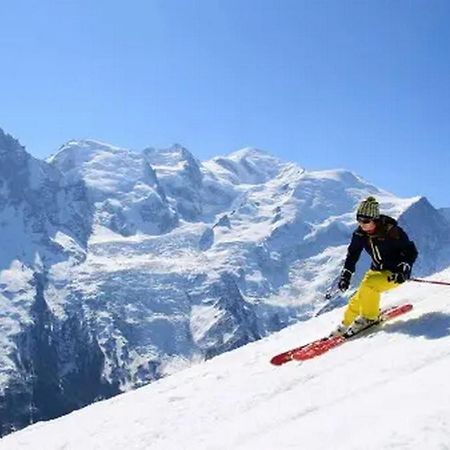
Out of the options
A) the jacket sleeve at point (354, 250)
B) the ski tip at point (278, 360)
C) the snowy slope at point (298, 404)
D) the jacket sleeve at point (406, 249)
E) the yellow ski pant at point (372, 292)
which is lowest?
the snowy slope at point (298, 404)

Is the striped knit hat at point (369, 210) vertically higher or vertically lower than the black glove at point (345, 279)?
higher

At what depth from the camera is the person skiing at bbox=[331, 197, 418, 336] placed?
52.1ft

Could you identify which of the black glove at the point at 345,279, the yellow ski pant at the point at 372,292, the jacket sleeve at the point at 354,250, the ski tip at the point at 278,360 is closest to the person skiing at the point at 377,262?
the yellow ski pant at the point at 372,292

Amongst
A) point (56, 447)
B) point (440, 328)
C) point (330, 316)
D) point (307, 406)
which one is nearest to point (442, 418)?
point (307, 406)

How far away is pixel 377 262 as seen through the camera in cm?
1638

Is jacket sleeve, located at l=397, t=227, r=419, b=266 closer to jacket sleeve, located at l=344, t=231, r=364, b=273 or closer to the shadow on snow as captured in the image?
jacket sleeve, located at l=344, t=231, r=364, b=273

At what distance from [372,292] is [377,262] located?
718 millimetres

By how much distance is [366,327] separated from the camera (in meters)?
15.8

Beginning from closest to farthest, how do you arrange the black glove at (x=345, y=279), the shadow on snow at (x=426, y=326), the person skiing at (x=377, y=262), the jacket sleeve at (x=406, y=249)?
the shadow on snow at (x=426, y=326) < the person skiing at (x=377, y=262) < the jacket sleeve at (x=406, y=249) < the black glove at (x=345, y=279)

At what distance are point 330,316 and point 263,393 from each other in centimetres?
699

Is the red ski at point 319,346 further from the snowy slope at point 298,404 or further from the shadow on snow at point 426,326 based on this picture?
the shadow on snow at point 426,326

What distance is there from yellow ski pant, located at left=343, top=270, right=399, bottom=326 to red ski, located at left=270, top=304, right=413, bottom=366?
0.30 meters

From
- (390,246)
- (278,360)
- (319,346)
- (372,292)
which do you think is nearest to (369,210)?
(390,246)

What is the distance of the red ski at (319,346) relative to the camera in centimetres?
1484
